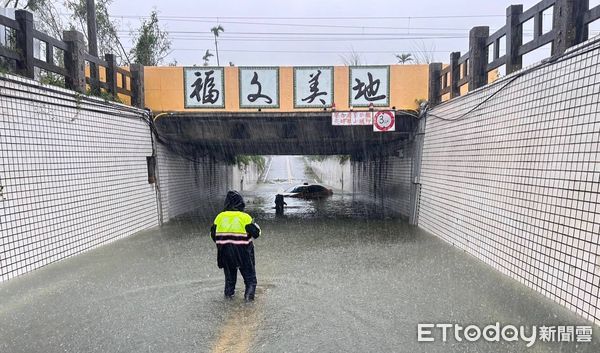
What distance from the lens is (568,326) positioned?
163 inches

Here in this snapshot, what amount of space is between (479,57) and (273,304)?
655cm

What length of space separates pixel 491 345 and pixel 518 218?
2491 millimetres

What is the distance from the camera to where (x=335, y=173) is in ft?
123

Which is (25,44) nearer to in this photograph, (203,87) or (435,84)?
(203,87)

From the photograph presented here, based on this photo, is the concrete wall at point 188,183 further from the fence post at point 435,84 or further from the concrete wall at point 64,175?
the fence post at point 435,84

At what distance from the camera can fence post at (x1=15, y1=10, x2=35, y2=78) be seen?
21.7 feet

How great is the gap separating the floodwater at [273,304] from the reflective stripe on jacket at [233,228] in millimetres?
780

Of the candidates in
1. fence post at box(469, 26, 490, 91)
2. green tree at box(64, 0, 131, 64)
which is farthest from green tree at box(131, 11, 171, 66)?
fence post at box(469, 26, 490, 91)

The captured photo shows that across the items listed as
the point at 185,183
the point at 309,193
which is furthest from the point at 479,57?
the point at 309,193

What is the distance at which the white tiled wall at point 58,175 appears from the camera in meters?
5.95

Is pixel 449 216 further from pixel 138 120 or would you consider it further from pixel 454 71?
pixel 138 120

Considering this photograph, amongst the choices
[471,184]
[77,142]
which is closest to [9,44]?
[77,142]

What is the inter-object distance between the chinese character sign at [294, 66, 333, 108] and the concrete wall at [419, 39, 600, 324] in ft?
13.1

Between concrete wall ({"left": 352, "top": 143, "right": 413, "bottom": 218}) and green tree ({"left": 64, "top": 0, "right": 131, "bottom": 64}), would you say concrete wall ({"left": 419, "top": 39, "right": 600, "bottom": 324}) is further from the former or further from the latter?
green tree ({"left": 64, "top": 0, "right": 131, "bottom": 64})
